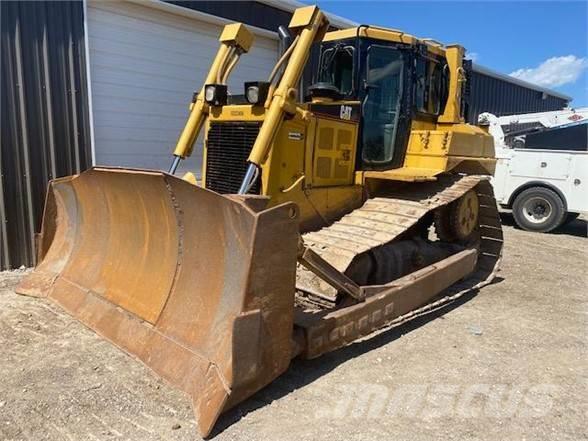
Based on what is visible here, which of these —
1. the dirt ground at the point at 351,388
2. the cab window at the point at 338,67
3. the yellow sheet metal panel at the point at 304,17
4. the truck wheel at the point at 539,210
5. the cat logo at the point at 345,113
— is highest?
the yellow sheet metal panel at the point at 304,17

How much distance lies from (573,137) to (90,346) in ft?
35.5

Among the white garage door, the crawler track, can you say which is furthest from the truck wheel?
the white garage door

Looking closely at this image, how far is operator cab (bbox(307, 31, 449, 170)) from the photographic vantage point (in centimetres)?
512

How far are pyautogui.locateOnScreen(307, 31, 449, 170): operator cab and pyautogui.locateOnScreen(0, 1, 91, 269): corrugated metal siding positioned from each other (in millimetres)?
3124

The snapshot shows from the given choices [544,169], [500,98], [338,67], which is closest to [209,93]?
[338,67]

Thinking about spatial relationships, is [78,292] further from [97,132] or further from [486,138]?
[486,138]

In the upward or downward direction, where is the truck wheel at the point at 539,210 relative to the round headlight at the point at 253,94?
downward

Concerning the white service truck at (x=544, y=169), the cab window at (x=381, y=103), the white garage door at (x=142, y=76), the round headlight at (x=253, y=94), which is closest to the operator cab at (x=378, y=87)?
the cab window at (x=381, y=103)

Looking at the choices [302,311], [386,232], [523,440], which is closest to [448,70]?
[386,232]

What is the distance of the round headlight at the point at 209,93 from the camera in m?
4.78

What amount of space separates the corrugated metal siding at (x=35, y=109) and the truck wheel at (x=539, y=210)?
8578 millimetres

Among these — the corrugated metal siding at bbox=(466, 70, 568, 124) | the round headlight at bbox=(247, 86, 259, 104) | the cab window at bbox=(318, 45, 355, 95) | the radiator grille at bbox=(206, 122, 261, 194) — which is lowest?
the radiator grille at bbox=(206, 122, 261, 194)

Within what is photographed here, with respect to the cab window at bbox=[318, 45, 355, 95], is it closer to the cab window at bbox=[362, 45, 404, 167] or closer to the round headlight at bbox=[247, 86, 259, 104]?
the cab window at bbox=[362, 45, 404, 167]

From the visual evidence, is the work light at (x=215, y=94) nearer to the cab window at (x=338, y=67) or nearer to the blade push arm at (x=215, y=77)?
the blade push arm at (x=215, y=77)
